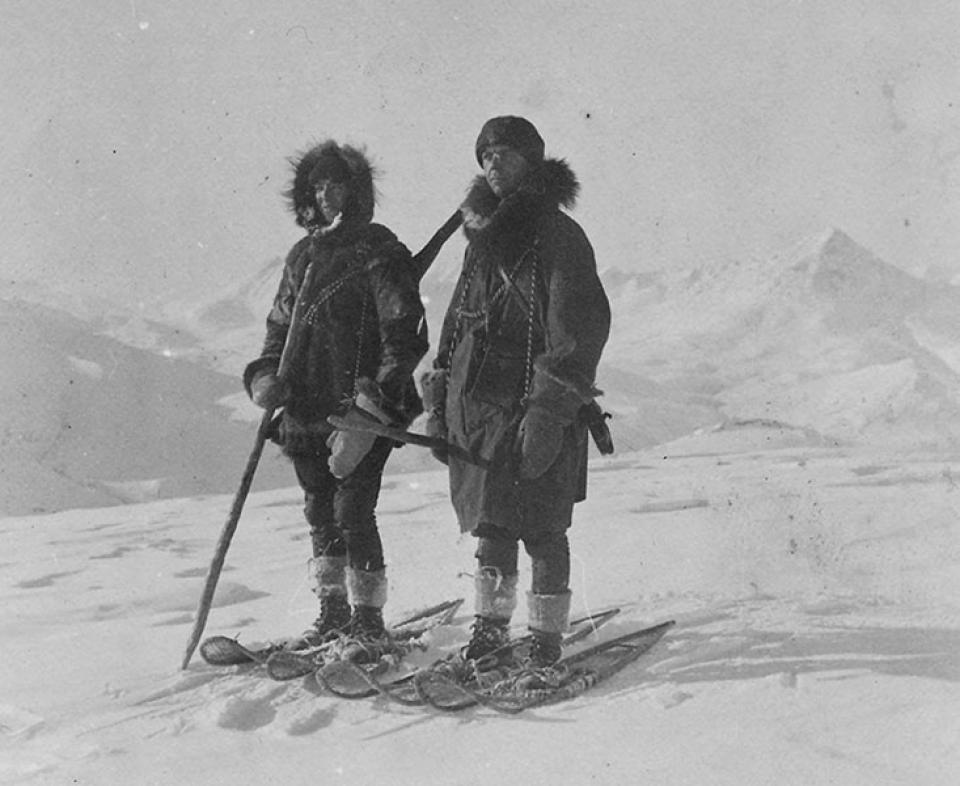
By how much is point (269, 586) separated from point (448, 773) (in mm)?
2663

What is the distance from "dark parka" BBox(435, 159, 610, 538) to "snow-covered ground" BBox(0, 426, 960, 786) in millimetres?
630

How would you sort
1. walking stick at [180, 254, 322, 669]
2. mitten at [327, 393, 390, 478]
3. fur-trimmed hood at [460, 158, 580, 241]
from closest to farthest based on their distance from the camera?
fur-trimmed hood at [460, 158, 580, 241]
mitten at [327, 393, 390, 478]
walking stick at [180, 254, 322, 669]

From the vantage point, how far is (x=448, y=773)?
2.27 meters

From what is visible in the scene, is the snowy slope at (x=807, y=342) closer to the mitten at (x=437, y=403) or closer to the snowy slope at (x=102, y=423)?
the snowy slope at (x=102, y=423)

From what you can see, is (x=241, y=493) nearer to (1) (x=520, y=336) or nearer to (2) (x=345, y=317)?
(2) (x=345, y=317)

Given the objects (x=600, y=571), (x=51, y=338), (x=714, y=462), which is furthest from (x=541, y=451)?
(x=51, y=338)

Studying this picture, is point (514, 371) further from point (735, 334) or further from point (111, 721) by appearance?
point (735, 334)

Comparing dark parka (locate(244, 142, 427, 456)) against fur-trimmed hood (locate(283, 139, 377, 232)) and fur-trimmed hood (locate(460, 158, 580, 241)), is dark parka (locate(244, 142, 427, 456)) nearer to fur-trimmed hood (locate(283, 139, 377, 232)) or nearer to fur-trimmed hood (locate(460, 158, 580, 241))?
fur-trimmed hood (locate(283, 139, 377, 232))

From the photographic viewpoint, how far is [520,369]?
9.37 feet

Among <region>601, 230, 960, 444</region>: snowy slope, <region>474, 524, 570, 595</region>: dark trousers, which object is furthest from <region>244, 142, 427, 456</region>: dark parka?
<region>601, 230, 960, 444</region>: snowy slope

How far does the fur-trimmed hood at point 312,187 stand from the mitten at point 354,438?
2.44 feet

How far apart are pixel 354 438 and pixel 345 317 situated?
Answer: 444 mm

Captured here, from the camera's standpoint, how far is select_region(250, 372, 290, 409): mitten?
319cm

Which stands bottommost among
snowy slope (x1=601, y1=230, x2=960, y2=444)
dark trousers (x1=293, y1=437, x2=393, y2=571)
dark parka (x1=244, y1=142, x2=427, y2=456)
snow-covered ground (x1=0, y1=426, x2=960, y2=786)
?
snow-covered ground (x1=0, y1=426, x2=960, y2=786)
